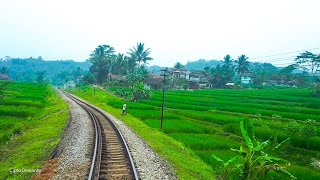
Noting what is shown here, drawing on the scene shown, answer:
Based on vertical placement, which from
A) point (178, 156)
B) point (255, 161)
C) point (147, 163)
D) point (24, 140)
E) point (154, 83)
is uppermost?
point (154, 83)

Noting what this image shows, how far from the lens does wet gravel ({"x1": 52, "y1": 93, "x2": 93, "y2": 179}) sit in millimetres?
13060

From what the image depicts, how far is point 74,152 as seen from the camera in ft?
54.5

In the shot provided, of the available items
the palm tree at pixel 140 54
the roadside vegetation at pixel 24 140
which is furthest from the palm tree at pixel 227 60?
the roadside vegetation at pixel 24 140

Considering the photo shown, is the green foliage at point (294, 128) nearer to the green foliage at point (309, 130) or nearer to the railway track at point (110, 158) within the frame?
the green foliage at point (309, 130)

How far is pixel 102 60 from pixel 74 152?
273 ft

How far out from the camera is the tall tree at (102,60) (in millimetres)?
97438

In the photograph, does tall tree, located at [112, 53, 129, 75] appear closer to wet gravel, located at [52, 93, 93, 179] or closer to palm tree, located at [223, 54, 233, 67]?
palm tree, located at [223, 54, 233, 67]

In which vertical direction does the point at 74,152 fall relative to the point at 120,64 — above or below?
below

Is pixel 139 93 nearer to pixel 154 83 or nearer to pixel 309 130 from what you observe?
pixel 154 83

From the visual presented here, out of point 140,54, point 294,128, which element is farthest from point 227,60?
point 294,128

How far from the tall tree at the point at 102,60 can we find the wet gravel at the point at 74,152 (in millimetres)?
73615

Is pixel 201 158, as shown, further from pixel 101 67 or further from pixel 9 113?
pixel 101 67

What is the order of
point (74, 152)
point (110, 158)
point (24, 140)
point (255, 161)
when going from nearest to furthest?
point (255, 161)
point (110, 158)
point (74, 152)
point (24, 140)

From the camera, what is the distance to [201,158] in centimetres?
1858
